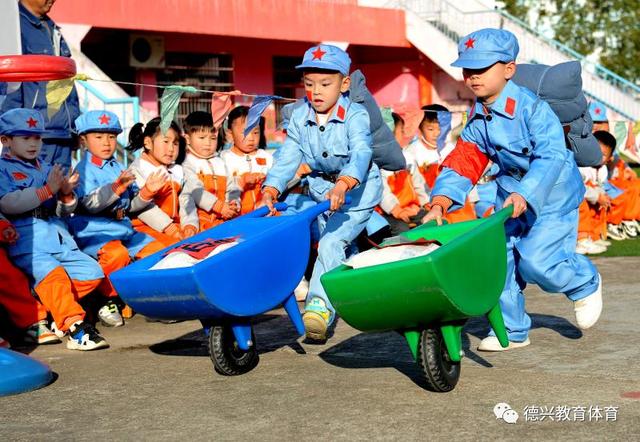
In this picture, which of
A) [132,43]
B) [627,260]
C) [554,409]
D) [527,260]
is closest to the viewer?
[554,409]

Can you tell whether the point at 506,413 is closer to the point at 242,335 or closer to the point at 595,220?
the point at 242,335

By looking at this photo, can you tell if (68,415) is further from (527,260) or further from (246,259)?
(527,260)

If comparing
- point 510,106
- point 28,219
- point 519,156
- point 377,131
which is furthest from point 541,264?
point 28,219

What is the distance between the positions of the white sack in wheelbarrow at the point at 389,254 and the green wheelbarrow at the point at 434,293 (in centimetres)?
6

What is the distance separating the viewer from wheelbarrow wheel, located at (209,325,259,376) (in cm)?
509

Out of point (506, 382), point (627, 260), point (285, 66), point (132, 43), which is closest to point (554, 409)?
point (506, 382)

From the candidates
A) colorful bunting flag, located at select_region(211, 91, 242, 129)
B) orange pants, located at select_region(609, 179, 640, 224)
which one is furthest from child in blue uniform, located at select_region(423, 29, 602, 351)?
orange pants, located at select_region(609, 179, 640, 224)

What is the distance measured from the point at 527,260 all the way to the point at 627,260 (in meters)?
4.42

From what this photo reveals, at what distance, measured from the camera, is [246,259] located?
4969 millimetres

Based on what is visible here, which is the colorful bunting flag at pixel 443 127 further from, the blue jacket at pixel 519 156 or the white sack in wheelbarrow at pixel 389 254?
the white sack in wheelbarrow at pixel 389 254

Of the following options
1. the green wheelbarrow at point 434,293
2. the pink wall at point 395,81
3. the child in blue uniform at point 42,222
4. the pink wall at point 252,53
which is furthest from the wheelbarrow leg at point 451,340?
the pink wall at point 395,81

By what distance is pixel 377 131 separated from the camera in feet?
22.3

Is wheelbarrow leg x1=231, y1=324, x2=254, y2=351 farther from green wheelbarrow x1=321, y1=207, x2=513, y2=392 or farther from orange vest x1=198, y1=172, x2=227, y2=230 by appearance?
orange vest x1=198, y1=172, x2=227, y2=230

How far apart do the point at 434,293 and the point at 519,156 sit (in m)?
1.44
